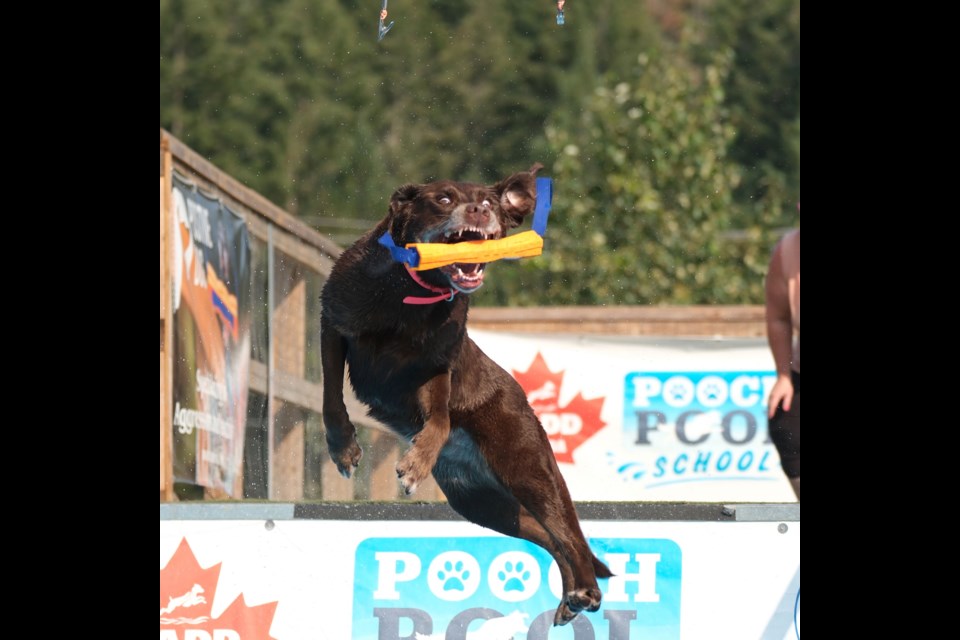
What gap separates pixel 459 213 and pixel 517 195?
0.30 meters

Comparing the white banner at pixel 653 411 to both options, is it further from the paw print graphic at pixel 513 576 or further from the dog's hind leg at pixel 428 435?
the dog's hind leg at pixel 428 435

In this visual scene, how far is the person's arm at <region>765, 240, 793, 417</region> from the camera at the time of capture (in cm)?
1031

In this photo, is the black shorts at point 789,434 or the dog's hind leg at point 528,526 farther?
the black shorts at point 789,434

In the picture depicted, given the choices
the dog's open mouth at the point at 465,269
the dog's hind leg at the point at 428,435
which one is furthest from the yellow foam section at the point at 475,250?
the dog's hind leg at the point at 428,435

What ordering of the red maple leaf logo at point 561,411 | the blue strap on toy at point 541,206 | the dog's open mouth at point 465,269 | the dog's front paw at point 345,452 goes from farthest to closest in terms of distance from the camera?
the red maple leaf logo at point 561,411
the dog's front paw at point 345,452
the blue strap on toy at point 541,206
the dog's open mouth at point 465,269

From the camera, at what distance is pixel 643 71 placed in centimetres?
2061

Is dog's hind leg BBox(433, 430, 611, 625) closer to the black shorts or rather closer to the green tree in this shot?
the black shorts

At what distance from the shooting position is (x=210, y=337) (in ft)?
30.5

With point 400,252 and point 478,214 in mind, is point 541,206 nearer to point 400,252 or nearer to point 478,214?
point 478,214

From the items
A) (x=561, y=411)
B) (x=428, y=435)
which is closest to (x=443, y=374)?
(x=428, y=435)

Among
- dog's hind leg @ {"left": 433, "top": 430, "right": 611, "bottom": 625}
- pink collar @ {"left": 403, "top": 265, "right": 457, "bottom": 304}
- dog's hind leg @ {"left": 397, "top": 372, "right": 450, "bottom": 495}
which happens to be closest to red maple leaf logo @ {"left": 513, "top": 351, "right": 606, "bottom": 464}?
dog's hind leg @ {"left": 433, "top": 430, "right": 611, "bottom": 625}

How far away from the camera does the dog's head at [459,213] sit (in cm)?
636

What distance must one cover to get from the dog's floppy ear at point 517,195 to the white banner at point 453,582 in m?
1.90
